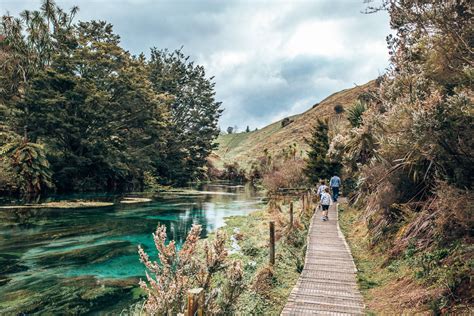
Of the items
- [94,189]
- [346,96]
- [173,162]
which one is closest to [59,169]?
[94,189]

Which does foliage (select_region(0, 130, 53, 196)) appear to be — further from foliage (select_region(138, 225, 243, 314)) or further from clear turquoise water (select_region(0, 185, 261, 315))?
foliage (select_region(138, 225, 243, 314))

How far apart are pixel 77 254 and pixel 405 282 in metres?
10.9

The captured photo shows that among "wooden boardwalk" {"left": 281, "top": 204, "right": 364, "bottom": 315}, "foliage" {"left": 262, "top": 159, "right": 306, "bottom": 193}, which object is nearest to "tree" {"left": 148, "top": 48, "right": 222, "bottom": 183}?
"foliage" {"left": 262, "top": 159, "right": 306, "bottom": 193}

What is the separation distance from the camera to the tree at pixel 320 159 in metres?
29.2

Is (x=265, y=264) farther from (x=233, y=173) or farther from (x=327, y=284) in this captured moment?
(x=233, y=173)

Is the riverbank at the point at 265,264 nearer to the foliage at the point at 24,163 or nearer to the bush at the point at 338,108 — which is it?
the foliage at the point at 24,163

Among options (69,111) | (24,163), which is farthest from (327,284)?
(69,111)

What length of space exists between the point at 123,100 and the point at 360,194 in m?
30.1

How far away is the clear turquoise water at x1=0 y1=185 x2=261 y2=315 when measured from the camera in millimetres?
8441

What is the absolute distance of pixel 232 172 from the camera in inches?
→ 2675

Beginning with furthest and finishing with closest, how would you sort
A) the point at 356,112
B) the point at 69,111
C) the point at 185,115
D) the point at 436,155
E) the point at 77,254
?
1. the point at 185,115
2. the point at 69,111
3. the point at 356,112
4. the point at 77,254
5. the point at 436,155

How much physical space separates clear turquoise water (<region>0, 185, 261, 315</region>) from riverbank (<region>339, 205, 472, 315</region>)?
559 centimetres

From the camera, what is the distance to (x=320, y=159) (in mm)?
29312

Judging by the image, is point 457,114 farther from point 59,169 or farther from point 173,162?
point 173,162
